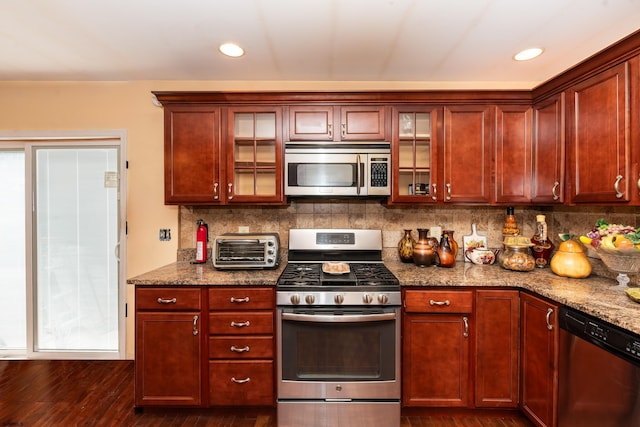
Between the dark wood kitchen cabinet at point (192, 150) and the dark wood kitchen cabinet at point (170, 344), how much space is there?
78cm

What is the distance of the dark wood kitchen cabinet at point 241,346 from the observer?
6.42 ft

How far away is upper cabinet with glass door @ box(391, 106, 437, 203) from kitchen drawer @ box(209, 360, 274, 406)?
1.52 m

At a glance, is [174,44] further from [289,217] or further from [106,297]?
[106,297]

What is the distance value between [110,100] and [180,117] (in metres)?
0.88

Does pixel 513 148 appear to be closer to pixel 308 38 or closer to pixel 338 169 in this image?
pixel 338 169

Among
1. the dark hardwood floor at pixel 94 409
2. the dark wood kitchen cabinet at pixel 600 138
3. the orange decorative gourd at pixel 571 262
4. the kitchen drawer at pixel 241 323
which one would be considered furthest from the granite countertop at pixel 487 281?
the dark hardwood floor at pixel 94 409

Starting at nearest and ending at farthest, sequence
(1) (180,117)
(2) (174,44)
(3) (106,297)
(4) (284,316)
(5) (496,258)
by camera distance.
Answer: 1. (4) (284,316)
2. (2) (174,44)
3. (1) (180,117)
4. (5) (496,258)
5. (3) (106,297)

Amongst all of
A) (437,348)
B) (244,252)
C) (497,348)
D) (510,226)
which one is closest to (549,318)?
(497,348)

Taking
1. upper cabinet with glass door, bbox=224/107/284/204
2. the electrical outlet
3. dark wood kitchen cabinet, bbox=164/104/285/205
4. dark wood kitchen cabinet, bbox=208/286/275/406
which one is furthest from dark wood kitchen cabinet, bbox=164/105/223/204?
dark wood kitchen cabinet, bbox=208/286/275/406

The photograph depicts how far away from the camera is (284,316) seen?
1.86 metres

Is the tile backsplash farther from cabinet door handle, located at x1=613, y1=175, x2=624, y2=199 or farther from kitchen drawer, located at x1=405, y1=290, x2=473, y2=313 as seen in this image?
cabinet door handle, located at x1=613, y1=175, x2=624, y2=199

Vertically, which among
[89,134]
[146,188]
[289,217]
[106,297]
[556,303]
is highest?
[89,134]

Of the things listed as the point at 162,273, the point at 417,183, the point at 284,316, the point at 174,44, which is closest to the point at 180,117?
the point at 174,44

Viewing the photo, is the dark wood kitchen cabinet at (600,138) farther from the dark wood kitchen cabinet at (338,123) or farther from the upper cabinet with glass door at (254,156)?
the upper cabinet with glass door at (254,156)
